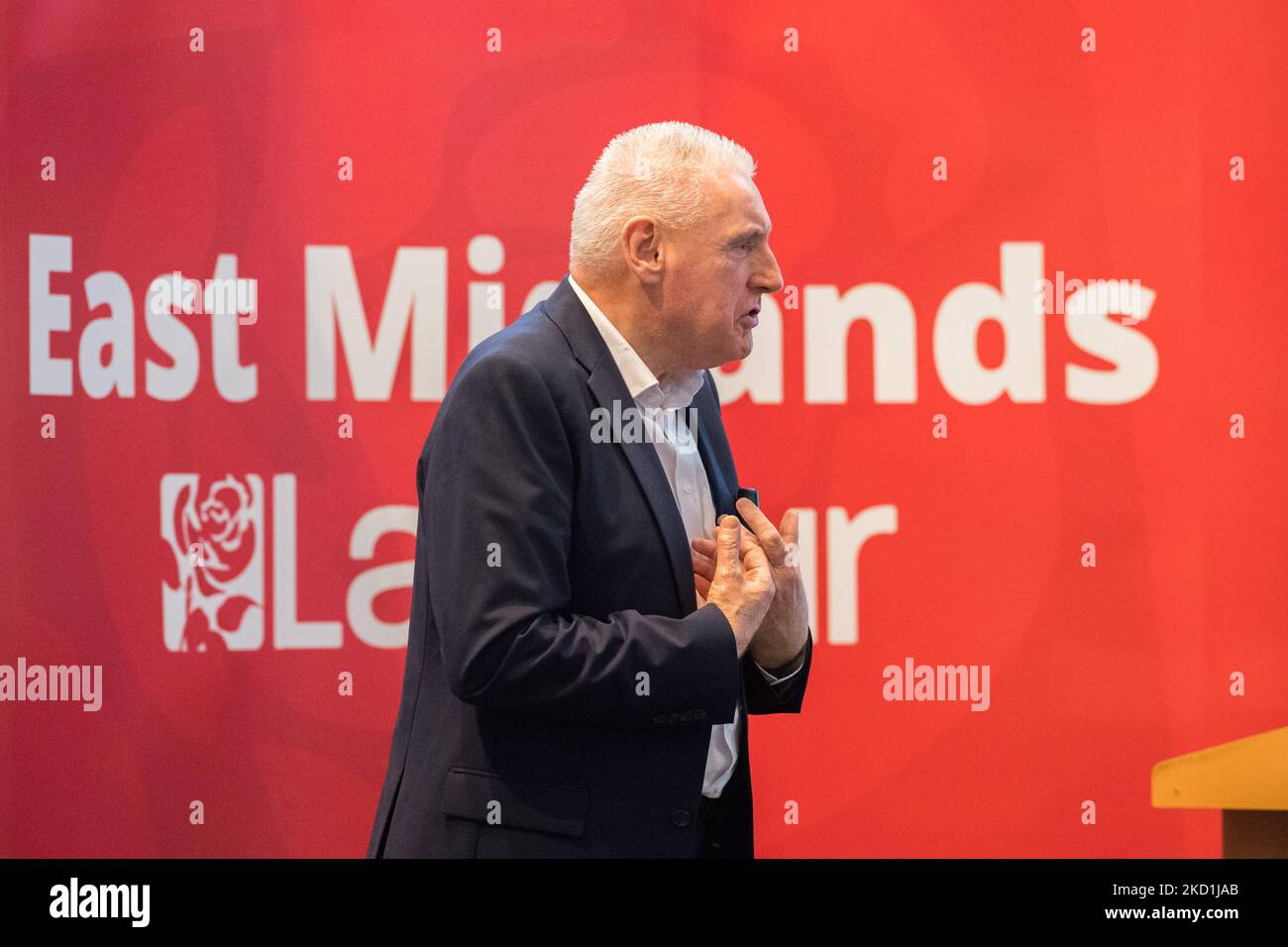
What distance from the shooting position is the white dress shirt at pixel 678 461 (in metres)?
2.00

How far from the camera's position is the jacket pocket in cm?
180

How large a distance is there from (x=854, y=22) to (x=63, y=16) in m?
2.08

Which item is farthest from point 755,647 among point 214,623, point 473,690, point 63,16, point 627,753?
point 63,16

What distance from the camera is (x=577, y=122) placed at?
3.43 metres

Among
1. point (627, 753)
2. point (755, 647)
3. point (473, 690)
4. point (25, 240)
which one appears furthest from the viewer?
point (25, 240)

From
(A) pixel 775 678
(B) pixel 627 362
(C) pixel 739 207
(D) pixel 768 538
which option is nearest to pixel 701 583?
(D) pixel 768 538

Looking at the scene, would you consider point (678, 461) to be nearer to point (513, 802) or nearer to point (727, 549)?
point (727, 549)

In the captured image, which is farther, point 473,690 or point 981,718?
point 981,718

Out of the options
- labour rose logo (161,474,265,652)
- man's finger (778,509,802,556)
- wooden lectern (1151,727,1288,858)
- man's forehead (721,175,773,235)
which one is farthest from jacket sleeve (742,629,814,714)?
labour rose logo (161,474,265,652)

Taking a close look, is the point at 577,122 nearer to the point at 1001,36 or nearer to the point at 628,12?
the point at 628,12

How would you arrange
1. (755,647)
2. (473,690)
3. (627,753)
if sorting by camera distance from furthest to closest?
(755,647) < (627,753) < (473,690)

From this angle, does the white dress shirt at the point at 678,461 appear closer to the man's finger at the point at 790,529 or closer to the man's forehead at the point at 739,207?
the man's finger at the point at 790,529

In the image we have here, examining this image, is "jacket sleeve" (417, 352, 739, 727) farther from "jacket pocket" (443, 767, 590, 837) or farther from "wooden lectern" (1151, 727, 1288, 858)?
"wooden lectern" (1151, 727, 1288, 858)

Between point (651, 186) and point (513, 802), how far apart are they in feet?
3.14
